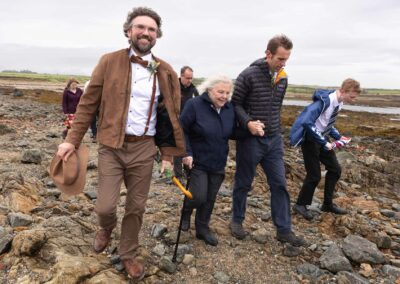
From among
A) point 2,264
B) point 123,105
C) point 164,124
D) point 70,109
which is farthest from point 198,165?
point 70,109

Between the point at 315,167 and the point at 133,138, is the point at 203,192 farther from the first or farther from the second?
the point at 315,167

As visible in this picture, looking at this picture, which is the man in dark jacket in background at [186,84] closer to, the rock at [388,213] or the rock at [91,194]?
the rock at [91,194]

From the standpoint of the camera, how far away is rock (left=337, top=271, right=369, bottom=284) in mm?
4973

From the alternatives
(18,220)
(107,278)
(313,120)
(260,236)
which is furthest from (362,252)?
(18,220)

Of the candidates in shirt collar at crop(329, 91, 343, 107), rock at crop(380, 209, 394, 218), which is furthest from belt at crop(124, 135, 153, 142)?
rock at crop(380, 209, 394, 218)

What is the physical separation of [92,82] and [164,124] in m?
0.99

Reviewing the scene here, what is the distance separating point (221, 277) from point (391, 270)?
2.62 meters

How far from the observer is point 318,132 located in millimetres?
6652

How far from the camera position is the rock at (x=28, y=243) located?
4562 millimetres

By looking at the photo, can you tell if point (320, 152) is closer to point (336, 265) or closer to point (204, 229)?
point (336, 265)

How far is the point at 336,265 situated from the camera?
534 centimetres

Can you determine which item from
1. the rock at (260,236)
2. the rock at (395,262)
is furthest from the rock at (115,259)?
the rock at (395,262)

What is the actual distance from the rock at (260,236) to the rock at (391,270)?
5.97ft

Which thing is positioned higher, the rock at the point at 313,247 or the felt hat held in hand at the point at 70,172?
the felt hat held in hand at the point at 70,172
